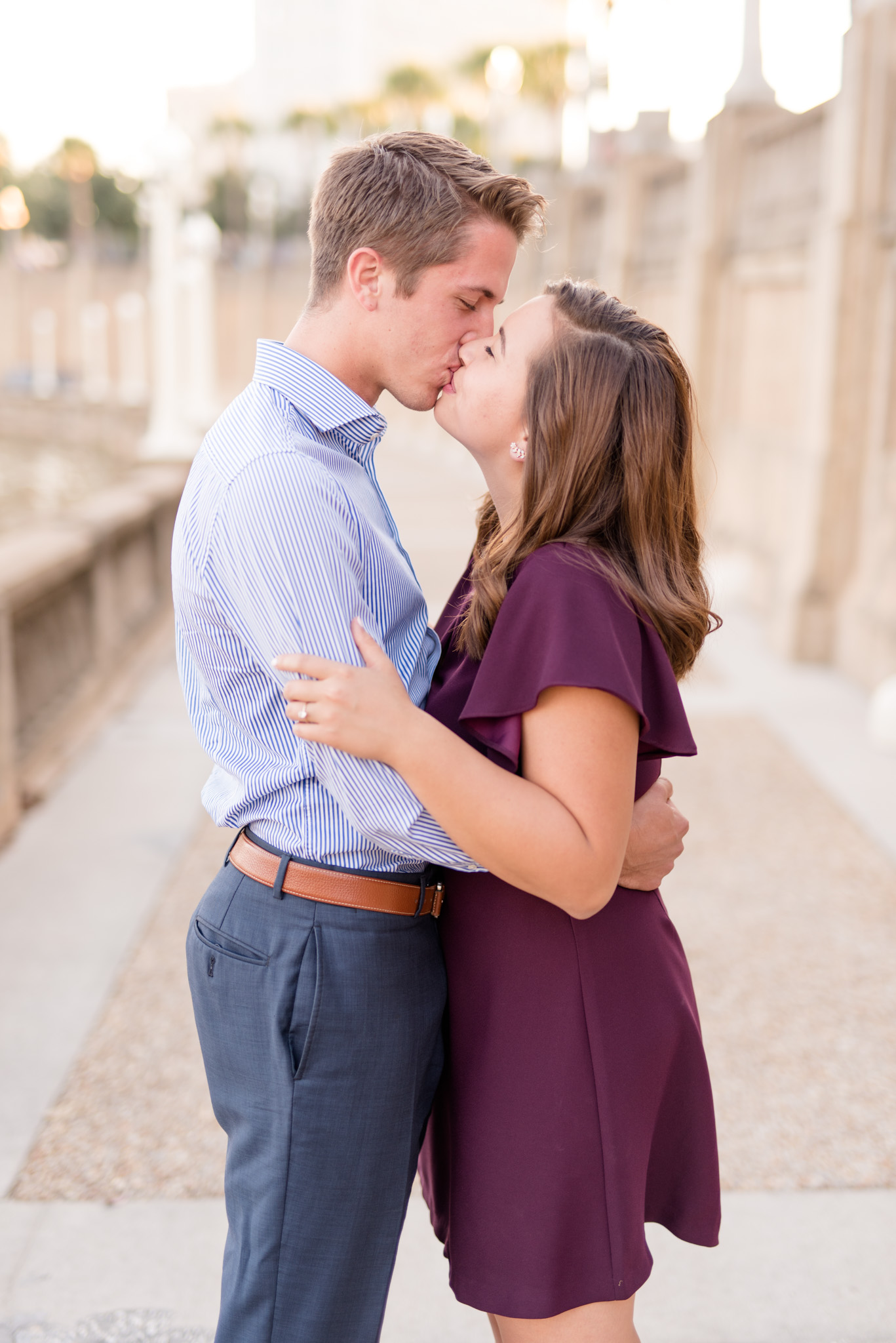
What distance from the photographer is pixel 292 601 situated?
1.61m

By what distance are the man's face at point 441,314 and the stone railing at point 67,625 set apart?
412 cm

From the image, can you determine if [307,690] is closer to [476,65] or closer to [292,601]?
[292,601]

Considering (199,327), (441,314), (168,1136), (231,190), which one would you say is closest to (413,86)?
(231,190)

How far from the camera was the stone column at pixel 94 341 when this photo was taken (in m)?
66.3

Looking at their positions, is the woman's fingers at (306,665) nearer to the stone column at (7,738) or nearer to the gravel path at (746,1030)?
the gravel path at (746,1030)

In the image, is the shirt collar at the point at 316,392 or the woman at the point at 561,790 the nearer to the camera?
the woman at the point at 561,790

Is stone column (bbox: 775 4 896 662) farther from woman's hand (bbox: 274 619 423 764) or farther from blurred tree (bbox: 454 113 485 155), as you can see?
blurred tree (bbox: 454 113 485 155)

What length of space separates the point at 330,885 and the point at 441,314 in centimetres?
88

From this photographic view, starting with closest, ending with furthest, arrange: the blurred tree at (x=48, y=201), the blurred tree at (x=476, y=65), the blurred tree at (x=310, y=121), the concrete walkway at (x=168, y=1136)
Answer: the concrete walkway at (x=168, y=1136) → the blurred tree at (x=476, y=65) → the blurred tree at (x=310, y=121) → the blurred tree at (x=48, y=201)

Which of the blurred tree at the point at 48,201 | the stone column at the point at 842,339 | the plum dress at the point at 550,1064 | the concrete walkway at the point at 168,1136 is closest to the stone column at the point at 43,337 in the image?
the blurred tree at the point at 48,201

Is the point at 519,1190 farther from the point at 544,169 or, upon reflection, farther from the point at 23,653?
the point at 544,169

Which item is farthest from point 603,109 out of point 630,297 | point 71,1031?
point 71,1031

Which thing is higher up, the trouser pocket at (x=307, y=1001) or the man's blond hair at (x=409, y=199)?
the man's blond hair at (x=409, y=199)

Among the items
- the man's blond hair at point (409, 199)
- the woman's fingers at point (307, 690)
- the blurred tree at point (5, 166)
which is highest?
the blurred tree at point (5, 166)
